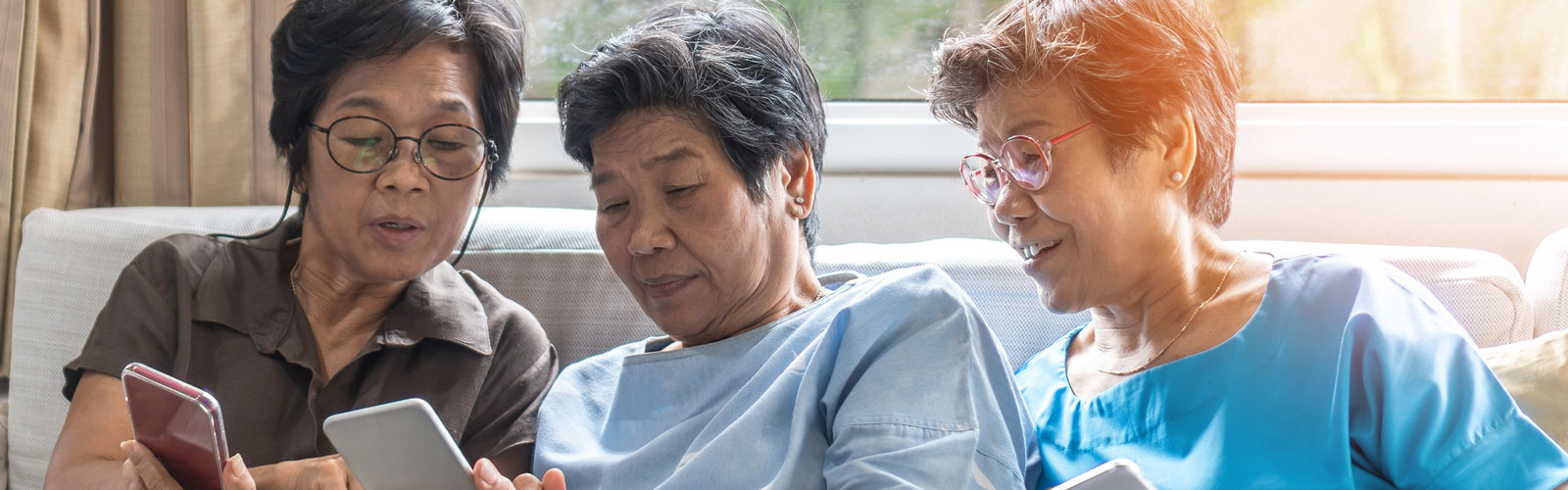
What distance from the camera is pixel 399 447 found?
105cm

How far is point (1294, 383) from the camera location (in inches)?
48.6

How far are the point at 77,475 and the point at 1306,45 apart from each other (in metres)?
2.07

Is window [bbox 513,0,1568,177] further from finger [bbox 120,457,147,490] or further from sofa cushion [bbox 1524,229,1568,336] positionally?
finger [bbox 120,457,147,490]

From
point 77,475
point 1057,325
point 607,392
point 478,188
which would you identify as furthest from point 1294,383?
point 77,475

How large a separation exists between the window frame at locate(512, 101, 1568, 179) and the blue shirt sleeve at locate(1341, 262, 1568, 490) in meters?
0.88

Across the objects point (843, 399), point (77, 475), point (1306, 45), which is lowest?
point (77, 475)

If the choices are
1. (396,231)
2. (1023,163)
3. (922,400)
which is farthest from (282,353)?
(1023,163)

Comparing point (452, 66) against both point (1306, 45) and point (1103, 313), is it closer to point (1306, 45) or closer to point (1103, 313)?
point (1103, 313)

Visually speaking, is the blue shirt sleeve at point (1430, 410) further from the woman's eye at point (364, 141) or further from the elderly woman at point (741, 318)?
the woman's eye at point (364, 141)

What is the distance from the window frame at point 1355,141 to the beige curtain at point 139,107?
1.12m

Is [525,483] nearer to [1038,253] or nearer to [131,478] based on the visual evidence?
[131,478]

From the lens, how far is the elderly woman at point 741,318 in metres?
1.13

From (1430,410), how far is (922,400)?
1.67 feet

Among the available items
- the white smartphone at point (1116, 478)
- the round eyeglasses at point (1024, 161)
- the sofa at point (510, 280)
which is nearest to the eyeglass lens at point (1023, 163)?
the round eyeglasses at point (1024, 161)
